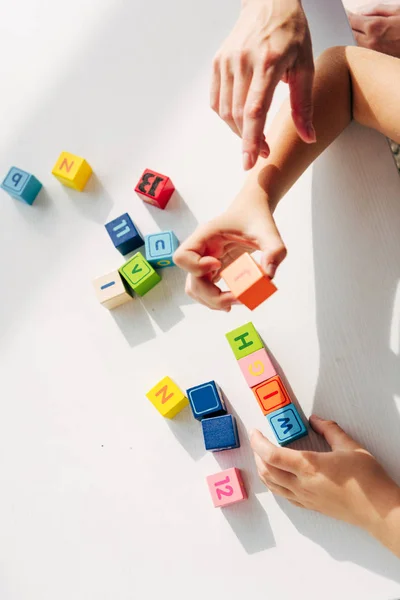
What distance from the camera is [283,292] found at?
34.6 inches

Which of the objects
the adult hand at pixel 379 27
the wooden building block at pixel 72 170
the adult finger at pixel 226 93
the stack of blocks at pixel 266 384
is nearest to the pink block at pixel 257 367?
the stack of blocks at pixel 266 384

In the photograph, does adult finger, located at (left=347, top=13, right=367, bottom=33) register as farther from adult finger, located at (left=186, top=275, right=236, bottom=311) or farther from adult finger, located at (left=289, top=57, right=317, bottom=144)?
adult finger, located at (left=186, top=275, right=236, bottom=311)

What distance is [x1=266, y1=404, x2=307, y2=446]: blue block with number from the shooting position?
797 millimetres

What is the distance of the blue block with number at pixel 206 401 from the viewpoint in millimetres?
827

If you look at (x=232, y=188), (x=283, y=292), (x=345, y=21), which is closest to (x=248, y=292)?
(x=283, y=292)

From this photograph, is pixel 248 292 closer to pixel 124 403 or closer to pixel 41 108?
pixel 124 403

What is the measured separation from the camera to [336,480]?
0.74 m

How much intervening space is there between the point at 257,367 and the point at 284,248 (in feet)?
0.75

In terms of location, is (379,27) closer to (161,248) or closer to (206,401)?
(161,248)

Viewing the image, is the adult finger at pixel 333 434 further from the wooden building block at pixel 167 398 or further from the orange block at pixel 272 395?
the wooden building block at pixel 167 398

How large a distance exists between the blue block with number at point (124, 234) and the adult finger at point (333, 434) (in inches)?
15.2

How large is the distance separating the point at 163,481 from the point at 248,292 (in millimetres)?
335

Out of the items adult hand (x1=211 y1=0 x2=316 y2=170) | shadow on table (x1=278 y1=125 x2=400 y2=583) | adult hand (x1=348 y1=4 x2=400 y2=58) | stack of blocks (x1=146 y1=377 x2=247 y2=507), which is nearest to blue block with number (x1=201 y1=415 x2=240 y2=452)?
stack of blocks (x1=146 y1=377 x2=247 y2=507)

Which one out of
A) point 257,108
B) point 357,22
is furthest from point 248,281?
point 357,22
